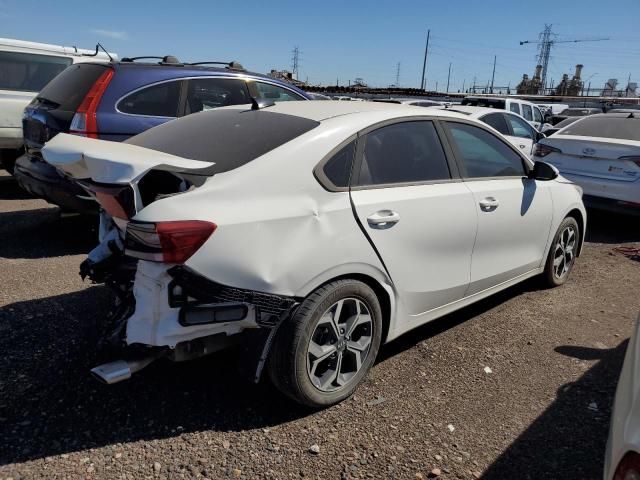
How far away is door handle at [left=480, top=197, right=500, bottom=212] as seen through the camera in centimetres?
367

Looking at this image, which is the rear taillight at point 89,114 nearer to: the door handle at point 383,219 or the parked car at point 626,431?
the door handle at point 383,219

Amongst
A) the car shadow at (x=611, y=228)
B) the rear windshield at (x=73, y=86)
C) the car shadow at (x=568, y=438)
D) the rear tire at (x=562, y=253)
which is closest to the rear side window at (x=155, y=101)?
the rear windshield at (x=73, y=86)

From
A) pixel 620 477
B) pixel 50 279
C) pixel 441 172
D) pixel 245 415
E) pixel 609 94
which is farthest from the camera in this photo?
pixel 609 94

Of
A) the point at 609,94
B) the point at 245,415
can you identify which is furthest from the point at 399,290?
the point at 609,94

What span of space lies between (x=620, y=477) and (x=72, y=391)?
267 centimetres

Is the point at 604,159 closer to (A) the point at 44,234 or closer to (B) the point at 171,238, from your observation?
(B) the point at 171,238

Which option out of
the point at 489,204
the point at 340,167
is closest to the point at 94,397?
the point at 340,167

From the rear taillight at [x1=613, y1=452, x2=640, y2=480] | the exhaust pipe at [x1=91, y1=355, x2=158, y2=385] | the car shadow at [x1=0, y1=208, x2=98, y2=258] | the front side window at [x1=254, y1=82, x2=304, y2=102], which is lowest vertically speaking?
the car shadow at [x1=0, y1=208, x2=98, y2=258]

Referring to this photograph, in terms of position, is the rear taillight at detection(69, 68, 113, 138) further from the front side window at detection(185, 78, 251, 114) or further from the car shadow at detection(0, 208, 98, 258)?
the car shadow at detection(0, 208, 98, 258)

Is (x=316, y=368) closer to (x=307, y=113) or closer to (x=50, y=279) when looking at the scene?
(x=307, y=113)

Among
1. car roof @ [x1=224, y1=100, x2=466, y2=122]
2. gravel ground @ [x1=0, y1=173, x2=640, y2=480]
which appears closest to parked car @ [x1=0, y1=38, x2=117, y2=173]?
gravel ground @ [x1=0, y1=173, x2=640, y2=480]

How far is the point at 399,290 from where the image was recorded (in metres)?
3.15

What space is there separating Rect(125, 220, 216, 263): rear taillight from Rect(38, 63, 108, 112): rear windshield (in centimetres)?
327

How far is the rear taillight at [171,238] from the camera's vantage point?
235cm
